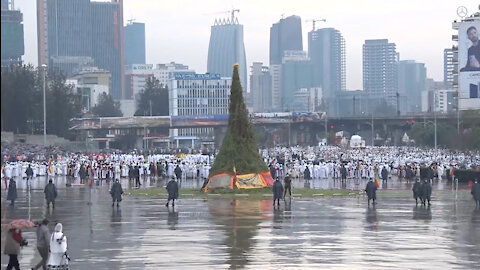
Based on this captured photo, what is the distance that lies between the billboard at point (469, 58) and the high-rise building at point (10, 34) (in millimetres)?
139234

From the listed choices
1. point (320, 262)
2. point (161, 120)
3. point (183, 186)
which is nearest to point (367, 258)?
point (320, 262)

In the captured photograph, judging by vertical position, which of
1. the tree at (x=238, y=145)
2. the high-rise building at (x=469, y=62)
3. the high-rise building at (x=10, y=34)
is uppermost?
the high-rise building at (x=469, y=62)

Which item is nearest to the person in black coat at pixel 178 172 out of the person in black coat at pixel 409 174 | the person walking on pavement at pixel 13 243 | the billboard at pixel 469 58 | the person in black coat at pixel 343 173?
the person in black coat at pixel 343 173

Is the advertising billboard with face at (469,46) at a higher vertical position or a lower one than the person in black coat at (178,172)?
higher

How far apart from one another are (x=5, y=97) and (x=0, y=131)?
37cm

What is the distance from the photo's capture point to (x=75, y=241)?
26.7 meters

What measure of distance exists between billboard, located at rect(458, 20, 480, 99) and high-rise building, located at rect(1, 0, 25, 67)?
139234 mm

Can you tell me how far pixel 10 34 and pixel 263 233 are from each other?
55.6ft

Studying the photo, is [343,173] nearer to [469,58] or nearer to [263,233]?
[263,233]

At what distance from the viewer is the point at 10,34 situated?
1226cm

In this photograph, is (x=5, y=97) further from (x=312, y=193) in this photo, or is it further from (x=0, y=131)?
(x=312, y=193)

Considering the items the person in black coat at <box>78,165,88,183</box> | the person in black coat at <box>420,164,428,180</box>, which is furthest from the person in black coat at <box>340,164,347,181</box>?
the person in black coat at <box>78,165,88,183</box>

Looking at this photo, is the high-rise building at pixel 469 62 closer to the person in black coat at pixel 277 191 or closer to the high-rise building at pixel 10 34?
the person in black coat at pixel 277 191

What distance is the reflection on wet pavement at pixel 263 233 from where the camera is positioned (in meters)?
22.7
